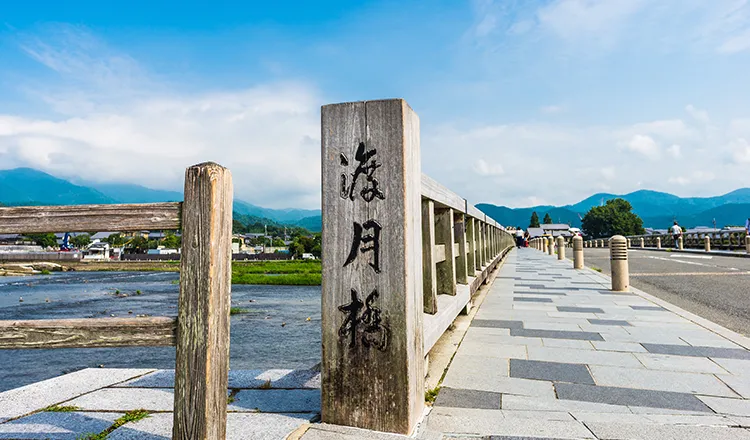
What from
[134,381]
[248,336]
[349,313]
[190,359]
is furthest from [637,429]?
[248,336]

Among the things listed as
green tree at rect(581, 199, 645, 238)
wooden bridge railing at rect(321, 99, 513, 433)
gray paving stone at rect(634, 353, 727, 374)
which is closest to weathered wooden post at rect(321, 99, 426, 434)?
wooden bridge railing at rect(321, 99, 513, 433)

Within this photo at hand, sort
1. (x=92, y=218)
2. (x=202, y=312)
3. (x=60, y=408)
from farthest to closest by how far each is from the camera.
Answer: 1. (x=60, y=408)
2. (x=92, y=218)
3. (x=202, y=312)

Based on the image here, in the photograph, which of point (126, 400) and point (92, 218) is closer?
point (92, 218)

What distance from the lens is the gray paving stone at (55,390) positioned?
8.47ft

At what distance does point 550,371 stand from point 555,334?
4.55ft

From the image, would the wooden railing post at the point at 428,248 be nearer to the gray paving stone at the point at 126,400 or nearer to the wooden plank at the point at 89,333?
the gray paving stone at the point at 126,400

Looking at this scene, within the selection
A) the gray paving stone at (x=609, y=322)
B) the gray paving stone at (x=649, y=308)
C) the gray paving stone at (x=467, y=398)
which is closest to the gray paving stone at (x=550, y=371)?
the gray paving stone at (x=467, y=398)

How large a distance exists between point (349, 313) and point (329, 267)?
242mm

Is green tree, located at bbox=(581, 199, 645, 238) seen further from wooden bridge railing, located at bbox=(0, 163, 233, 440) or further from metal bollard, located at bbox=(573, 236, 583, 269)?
wooden bridge railing, located at bbox=(0, 163, 233, 440)

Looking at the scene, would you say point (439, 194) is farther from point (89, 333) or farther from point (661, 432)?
point (89, 333)

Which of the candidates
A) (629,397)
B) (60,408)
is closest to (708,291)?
(629,397)

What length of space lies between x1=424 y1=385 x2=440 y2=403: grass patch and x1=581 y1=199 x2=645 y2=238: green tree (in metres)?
105

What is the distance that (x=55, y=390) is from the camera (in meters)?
2.92

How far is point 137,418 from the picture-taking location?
2.33 m
